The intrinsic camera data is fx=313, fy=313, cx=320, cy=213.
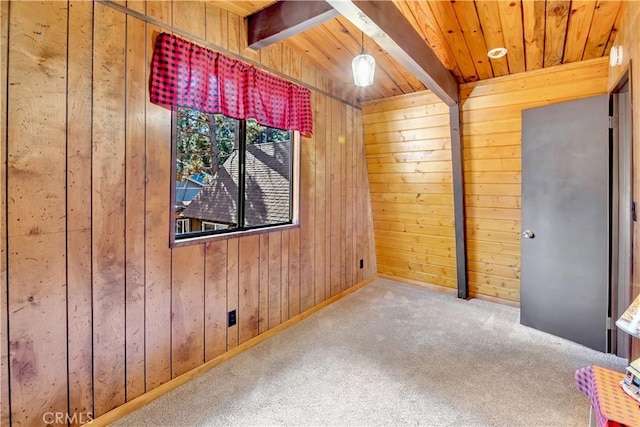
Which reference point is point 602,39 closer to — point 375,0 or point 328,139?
point 375,0

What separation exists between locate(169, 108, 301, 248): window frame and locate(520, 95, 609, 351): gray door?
2068 millimetres

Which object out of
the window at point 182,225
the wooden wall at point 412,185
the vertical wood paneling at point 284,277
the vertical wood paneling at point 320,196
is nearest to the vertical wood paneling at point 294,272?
the vertical wood paneling at point 284,277

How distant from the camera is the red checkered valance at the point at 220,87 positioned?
188 centimetres

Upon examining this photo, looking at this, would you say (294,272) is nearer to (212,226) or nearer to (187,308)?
(212,226)

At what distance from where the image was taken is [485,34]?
2.32 meters

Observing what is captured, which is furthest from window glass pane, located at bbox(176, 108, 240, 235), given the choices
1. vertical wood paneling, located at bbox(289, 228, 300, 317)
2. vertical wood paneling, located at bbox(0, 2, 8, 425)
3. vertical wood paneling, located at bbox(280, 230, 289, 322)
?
vertical wood paneling, located at bbox(0, 2, 8, 425)

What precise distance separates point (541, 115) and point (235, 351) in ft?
10.4

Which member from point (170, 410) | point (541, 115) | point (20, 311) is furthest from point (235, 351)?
point (541, 115)

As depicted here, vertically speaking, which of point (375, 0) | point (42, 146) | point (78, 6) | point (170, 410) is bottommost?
point (170, 410)

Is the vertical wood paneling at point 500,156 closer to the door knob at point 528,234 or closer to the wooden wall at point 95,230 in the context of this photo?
the door knob at point 528,234

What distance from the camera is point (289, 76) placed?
2777mm
